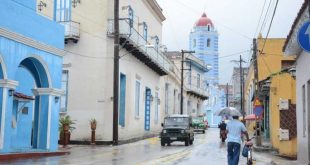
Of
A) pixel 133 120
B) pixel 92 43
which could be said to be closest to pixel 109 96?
pixel 92 43

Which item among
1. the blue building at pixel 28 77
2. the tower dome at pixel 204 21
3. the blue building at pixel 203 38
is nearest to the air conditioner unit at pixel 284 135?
the blue building at pixel 28 77

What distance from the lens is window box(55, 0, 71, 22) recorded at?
109 ft

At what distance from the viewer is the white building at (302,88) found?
15789 millimetres

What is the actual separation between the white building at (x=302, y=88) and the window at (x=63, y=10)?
60.4 feet

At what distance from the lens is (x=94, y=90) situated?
32688mm

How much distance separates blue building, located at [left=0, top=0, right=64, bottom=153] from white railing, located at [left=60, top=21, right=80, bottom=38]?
7697 mm

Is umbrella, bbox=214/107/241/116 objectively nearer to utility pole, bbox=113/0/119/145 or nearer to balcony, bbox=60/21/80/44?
utility pole, bbox=113/0/119/145

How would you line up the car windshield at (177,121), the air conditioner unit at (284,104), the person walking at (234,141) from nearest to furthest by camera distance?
the person walking at (234,141) < the air conditioner unit at (284,104) < the car windshield at (177,121)

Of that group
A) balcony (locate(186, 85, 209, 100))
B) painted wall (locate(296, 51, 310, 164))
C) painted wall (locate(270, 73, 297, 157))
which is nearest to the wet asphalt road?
painted wall (locate(270, 73, 297, 157))

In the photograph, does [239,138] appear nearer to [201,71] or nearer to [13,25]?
[13,25]

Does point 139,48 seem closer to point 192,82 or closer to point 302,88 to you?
point 302,88

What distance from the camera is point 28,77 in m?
24.9

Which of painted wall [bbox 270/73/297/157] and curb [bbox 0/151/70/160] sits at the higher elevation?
painted wall [bbox 270/73/297/157]

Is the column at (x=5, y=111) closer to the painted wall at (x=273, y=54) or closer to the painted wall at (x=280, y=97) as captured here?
the painted wall at (x=280, y=97)
